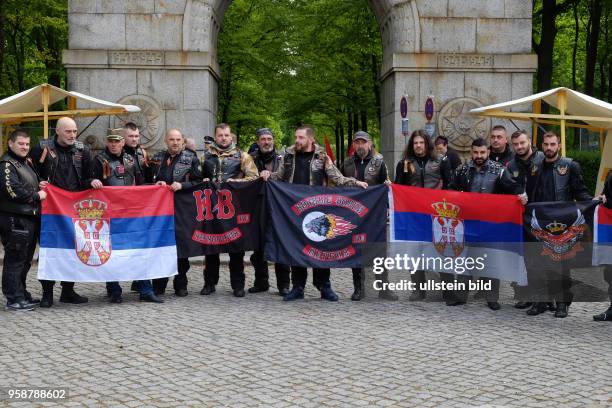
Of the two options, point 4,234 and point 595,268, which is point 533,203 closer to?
point 595,268

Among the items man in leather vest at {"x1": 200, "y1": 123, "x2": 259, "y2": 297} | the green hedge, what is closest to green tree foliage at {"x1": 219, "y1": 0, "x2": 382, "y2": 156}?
the green hedge

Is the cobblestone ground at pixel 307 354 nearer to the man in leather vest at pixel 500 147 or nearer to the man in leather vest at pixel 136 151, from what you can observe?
the man in leather vest at pixel 136 151

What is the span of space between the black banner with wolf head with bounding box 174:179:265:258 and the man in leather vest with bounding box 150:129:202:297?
0.19 meters

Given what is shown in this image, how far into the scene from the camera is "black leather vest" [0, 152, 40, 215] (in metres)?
9.32

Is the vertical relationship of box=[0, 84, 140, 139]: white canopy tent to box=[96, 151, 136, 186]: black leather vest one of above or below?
above

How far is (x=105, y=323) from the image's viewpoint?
8.52 m

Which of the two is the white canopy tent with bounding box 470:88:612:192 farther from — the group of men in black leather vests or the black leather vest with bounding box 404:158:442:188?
the black leather vest with bounding box 404:158:442:188

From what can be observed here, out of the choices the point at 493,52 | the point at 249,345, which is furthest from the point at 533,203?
the point at 493,52

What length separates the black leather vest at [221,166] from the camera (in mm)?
10305

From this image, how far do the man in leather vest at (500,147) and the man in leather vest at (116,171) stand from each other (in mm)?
→ 4848

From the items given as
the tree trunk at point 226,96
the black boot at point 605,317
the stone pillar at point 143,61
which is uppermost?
the tree trunk at point 226,96

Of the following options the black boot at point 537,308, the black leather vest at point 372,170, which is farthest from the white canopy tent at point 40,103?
the black boot at point 537,308

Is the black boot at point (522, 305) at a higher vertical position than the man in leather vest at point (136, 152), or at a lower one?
lower

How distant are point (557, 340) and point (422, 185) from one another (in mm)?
3030
